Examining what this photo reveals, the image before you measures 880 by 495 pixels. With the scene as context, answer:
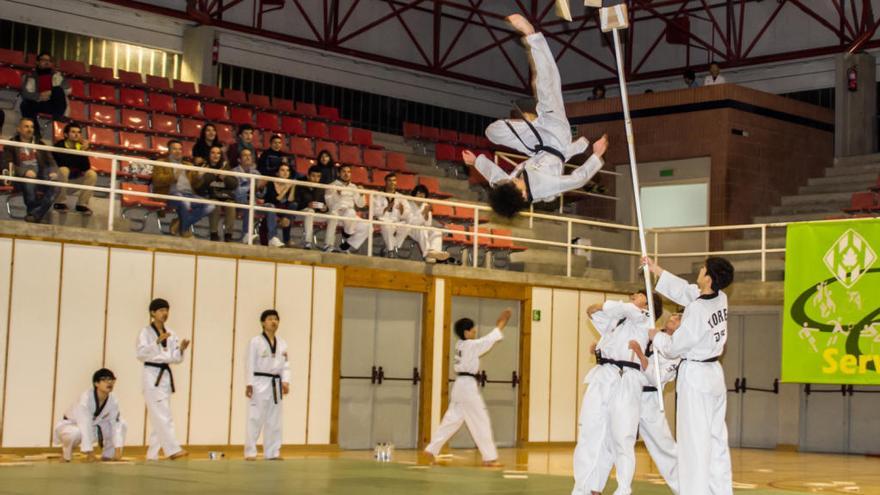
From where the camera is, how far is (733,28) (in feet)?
93.6

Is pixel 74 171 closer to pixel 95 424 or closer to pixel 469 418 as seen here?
pixel 95 424

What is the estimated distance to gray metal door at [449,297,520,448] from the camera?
22.1 meters

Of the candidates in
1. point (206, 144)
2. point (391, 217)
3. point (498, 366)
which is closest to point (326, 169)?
point (391, 217)

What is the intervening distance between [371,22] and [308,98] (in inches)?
93.4

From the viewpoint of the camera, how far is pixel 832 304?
21109 mm

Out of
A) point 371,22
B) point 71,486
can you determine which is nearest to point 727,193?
point 371,22

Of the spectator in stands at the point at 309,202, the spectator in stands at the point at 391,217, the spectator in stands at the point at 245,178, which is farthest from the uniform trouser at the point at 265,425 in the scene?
the spectator in stands at the point at 391,217

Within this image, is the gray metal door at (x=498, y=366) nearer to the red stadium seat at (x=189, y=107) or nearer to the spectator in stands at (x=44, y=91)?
the red stadium seat at (x=189, y=107)

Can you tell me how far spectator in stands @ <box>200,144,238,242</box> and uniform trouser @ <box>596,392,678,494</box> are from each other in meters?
7.58

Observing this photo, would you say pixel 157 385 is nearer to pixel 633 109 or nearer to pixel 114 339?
pixel 114 339

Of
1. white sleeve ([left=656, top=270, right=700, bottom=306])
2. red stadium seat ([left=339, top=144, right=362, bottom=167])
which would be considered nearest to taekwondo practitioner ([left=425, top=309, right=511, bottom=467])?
white sleeve ([left=656, top=270, right=700, bottom=306])

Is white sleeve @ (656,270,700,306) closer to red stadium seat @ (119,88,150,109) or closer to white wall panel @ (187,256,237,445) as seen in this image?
white wall panel @ (187,256,237,445)

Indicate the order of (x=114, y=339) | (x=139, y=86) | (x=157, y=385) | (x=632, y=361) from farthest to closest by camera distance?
1. (x=139, y=86)
2. (x=114, y=339)
3. (x=157, y=385)
4. (x=632, y=361)

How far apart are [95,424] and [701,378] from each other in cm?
803
